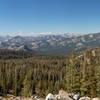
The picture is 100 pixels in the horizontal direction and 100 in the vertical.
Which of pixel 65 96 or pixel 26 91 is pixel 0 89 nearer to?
pixel 26 91

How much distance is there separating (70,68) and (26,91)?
3802 centimetres

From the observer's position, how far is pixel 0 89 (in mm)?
78188

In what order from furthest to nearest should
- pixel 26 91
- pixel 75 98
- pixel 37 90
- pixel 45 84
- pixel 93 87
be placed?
pixel 45 84 < pixel 37 90 < pixel 26 91 < pixel 93 87 < pixel 75 98

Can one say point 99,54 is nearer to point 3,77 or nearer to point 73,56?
point 3,77

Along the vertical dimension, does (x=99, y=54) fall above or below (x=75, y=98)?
below

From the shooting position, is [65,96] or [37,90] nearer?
[65,96]

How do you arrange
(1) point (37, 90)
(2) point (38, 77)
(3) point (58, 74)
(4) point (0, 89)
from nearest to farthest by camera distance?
(4) point (0, 89) → (1) point (37, 90) → (2) point (38, 77) → (3) point (58, 74)

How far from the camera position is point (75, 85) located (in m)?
33.9

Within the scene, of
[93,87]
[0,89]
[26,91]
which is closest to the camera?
[93,87]

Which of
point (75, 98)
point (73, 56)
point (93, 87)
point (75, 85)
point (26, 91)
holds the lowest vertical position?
point (26, 91)

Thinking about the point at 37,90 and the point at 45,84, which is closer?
the point at 37,90

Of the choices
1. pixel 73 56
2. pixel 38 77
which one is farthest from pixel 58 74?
pixel 73 56

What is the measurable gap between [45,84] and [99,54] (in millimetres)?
130858

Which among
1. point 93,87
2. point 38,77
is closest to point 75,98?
point 93,87
